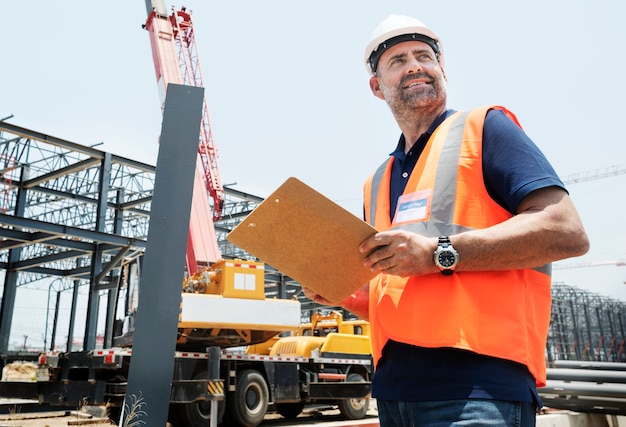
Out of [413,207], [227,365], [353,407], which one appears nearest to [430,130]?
[413,207]

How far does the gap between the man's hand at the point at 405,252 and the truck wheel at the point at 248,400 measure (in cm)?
932

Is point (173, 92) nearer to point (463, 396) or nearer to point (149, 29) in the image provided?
point (463, 396)

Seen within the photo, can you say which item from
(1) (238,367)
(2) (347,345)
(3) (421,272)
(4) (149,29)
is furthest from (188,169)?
(4) (149,29)

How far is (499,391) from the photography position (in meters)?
1.36

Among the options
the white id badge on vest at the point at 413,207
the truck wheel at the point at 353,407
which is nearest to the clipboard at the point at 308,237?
the white id badge on vest at the point at 413,207

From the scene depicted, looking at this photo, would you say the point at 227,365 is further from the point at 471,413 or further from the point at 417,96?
the point at 471,413

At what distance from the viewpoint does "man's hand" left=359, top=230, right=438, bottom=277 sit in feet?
4.74

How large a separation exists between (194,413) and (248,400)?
1.25 m

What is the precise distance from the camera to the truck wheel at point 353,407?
1234 cm

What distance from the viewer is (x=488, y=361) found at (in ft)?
4.59

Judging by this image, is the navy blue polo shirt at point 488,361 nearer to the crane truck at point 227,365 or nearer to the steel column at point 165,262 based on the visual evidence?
the steel column at point 165,262

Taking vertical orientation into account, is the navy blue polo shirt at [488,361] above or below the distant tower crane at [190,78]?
below

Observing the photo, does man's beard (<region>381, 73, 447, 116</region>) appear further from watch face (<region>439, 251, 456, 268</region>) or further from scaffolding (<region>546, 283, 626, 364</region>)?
scaffolding (<region>546, 283, 626, 364</region>)

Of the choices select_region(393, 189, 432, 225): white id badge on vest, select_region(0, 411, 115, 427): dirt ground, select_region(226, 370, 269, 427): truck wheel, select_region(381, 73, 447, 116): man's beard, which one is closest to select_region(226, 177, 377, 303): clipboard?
select_region(393, 189, 432, 225): white id badge on vest
